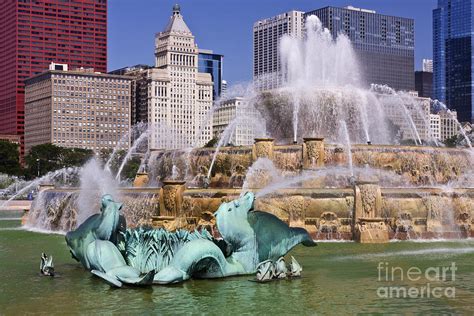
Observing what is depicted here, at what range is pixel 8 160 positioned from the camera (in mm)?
135250

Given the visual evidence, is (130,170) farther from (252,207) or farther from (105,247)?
(105,247)

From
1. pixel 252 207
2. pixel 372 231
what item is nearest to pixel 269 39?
pixel 372 231

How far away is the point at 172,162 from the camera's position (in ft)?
139

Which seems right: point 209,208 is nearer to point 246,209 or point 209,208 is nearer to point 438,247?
point 438,247

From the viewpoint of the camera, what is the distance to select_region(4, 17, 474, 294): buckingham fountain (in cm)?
1980

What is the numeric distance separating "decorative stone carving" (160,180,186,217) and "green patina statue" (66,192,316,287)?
33.0 ft

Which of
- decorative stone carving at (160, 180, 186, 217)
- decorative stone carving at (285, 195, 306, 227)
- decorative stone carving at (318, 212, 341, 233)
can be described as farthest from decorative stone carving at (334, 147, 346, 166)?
decorative stone carving at (160, 180, 186, 217)

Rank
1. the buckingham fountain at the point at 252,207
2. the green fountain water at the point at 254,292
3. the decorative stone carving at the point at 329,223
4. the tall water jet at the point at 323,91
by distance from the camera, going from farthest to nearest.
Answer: the tall water jet at the point at 323,91 → the decorative stone carving at the point at 329,223 → the buckingham fountain at the point at 252,207 → the green fountain water at the point at 254,292

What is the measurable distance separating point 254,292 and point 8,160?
12377cm

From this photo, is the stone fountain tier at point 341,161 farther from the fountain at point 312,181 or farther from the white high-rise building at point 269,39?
the white high-rise building at point 269,39

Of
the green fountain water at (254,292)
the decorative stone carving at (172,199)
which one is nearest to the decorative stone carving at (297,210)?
the decorative stone carving at (172,199)

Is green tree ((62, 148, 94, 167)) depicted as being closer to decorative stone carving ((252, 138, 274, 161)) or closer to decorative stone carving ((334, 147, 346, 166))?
decorative stone carving ((252, 138, 274, 161))

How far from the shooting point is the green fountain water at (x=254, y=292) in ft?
53.2

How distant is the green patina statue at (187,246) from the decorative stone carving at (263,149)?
1657cm
